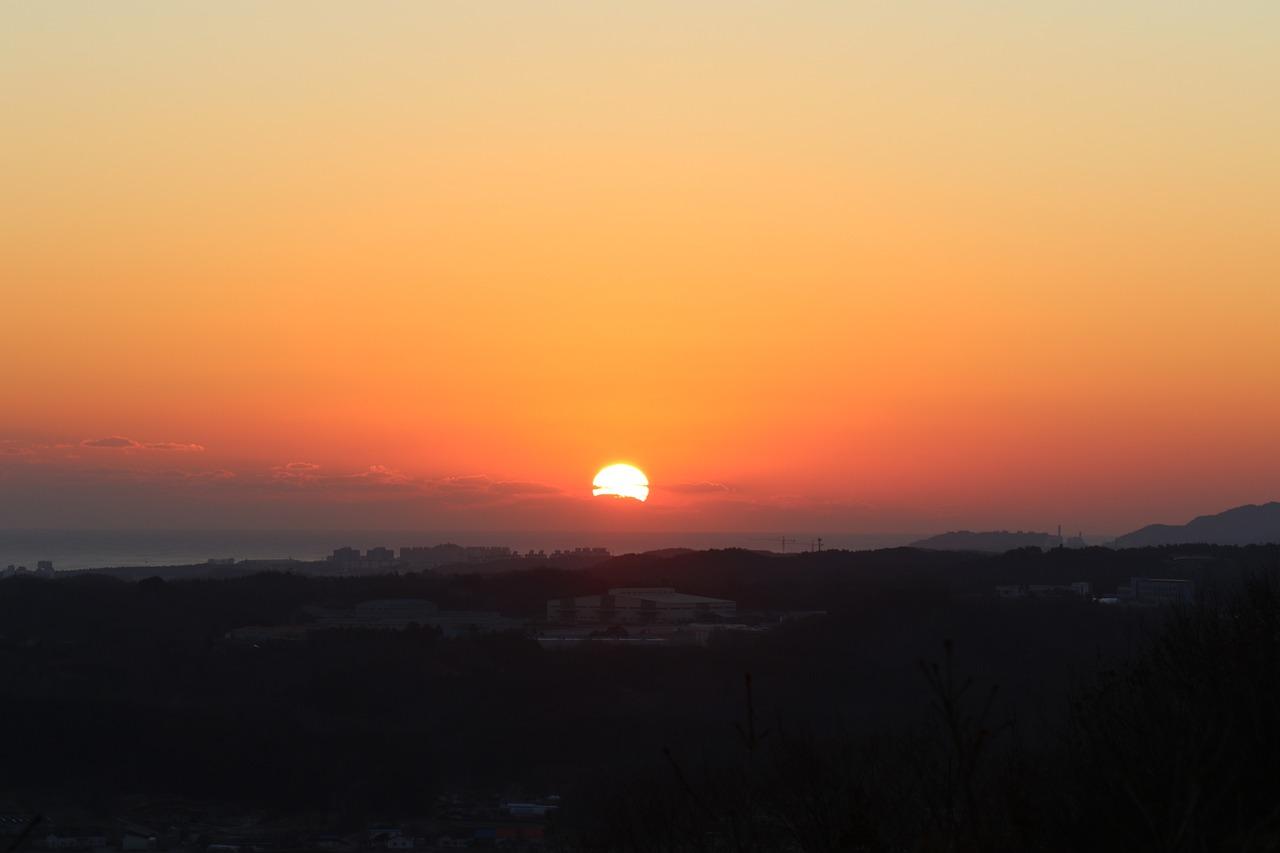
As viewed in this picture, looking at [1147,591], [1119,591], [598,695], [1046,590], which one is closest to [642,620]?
[598,695]

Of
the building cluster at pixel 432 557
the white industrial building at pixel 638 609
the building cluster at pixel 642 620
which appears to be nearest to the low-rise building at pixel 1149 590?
the building cluster at pixel 642 620

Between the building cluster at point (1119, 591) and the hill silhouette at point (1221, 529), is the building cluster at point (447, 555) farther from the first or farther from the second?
the building cluster at point (1119, 591)

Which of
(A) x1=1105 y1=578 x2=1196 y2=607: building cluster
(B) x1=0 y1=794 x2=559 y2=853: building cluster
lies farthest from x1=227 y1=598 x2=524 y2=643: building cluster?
(A) x1=1105 y1=578 x2=1196 y2=607: building cluster

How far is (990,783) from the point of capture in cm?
Answer: 1086

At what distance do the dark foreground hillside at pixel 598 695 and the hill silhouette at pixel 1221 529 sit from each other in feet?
167

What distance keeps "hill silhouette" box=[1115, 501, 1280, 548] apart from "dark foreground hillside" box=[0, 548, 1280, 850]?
167 ft

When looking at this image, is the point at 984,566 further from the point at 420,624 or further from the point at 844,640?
the point at 420,624

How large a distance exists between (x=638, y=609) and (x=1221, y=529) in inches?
2773

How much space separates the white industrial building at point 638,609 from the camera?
52.2 metres

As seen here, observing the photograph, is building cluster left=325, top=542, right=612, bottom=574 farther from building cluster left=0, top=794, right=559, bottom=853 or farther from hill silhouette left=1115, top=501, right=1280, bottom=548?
building cluster left=0, top=794, right=559, bottom=853

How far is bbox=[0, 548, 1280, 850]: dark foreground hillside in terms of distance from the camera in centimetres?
1208

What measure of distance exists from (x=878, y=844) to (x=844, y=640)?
35165mm

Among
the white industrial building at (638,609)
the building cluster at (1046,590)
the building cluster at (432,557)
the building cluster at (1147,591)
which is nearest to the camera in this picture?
the building cluster at (1147,591)

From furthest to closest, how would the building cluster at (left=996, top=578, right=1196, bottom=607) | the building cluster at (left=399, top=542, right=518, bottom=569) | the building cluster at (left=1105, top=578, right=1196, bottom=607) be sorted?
the building cluster at (left=399, top=542, right=518, bottom=569), the building cluster at (left=996, top=578, right=1196, bottom=607), the building cluster at (left=1105, top=578, right=1196, bottom=607)
